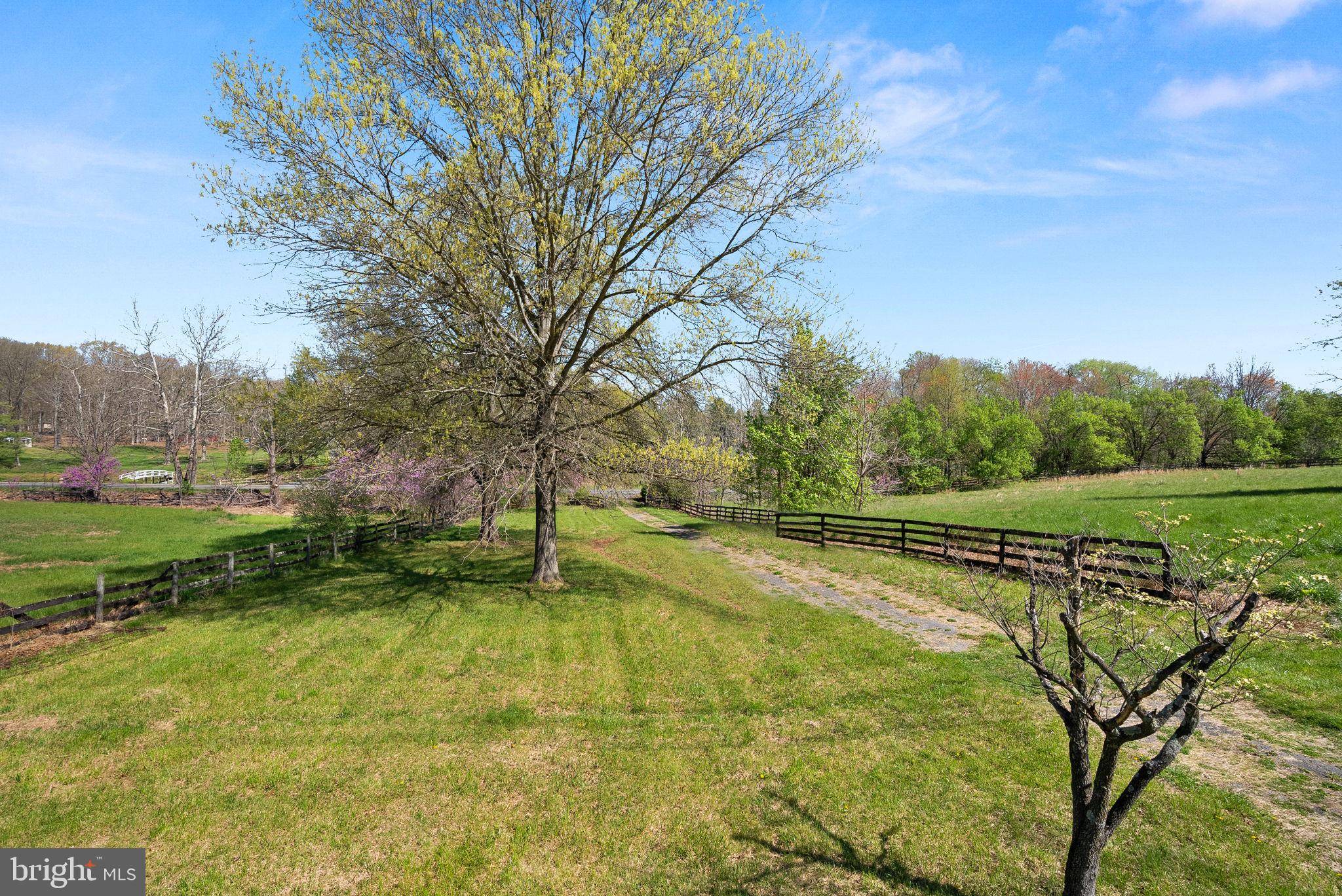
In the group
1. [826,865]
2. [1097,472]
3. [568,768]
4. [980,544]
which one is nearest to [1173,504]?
[980,544]

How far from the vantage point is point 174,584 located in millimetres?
13023

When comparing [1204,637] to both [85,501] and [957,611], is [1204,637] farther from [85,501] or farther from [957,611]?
[85,501]

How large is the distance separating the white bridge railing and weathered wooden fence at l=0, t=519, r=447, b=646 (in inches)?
1591

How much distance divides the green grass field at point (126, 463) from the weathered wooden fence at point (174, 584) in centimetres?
2875

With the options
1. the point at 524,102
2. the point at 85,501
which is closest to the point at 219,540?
the point at 85,501

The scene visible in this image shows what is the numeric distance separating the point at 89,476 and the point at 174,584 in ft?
98.4

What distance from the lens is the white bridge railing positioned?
44938 millimetres

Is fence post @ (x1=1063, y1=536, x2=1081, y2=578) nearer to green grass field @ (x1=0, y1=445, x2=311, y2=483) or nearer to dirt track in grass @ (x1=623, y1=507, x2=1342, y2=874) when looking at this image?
dirt track in grass @ (x1=623, y1=507, x2=1342, y2=874)

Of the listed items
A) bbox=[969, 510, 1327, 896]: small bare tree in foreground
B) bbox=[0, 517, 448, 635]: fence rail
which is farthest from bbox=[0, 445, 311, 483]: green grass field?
bbox=[969, 510, 1327, 896]: small bare tree in foreground

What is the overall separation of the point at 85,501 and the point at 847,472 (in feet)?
141

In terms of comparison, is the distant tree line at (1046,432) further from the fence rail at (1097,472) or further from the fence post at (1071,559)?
the fence post at (1071,559)

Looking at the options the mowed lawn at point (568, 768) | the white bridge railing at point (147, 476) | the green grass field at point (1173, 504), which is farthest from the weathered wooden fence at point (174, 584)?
the white bridge railing at point (147, 476)

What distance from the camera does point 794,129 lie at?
12.2 meters

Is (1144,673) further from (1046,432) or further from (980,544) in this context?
(1046,432)
